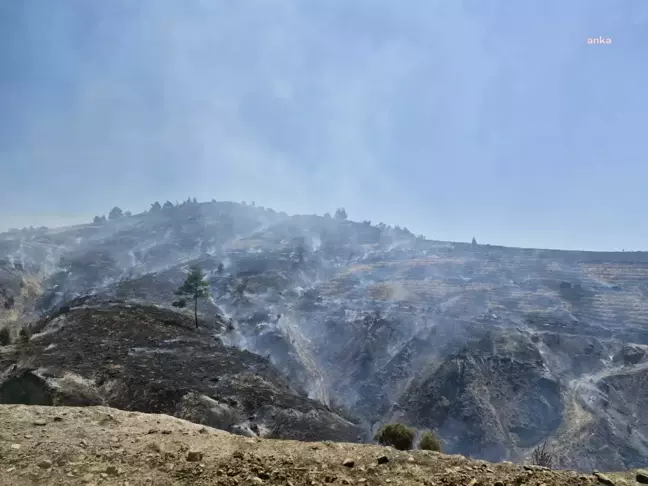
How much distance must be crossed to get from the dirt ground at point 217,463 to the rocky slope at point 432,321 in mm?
45002

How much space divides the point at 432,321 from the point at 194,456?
A: 76865 millimetres

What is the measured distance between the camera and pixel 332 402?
62.8 m

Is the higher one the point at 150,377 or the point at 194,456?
the point at 194,456

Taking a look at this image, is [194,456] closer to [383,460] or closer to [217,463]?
[217,463]

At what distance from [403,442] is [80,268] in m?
108

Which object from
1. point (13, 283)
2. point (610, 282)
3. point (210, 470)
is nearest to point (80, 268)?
point (13, 283)

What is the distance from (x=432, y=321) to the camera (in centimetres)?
8156

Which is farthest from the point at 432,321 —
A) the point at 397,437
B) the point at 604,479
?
the point at 604,479

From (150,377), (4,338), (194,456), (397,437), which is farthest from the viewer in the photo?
(4,338)

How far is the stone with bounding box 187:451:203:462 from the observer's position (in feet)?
30.3

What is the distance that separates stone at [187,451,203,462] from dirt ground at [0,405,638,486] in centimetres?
2

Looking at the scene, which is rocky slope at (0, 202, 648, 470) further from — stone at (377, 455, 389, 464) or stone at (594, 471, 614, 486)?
stone at (594, 471, 614, 486)

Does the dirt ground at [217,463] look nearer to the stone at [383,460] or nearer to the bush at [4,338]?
the stone at [383,460]

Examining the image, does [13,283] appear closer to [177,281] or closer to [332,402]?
[177,281]
